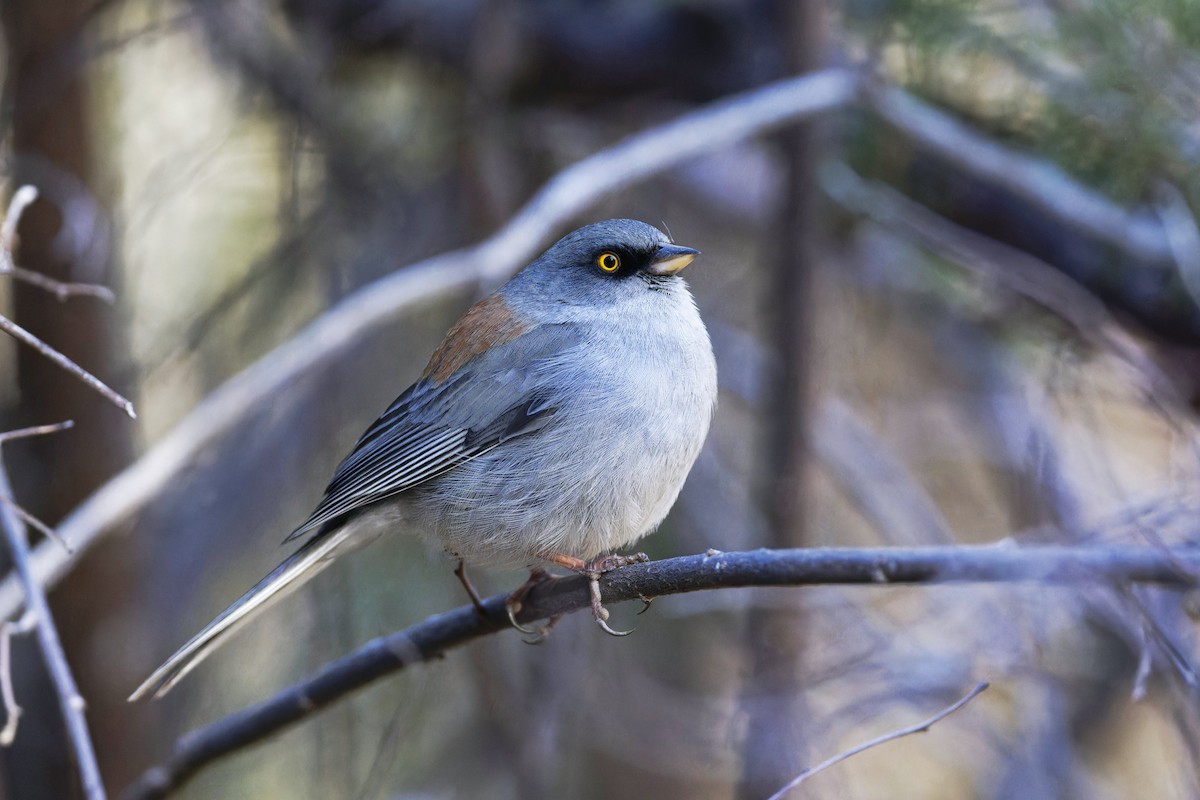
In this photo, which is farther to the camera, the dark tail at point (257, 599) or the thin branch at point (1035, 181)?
the thin branch at point (1035, 181)

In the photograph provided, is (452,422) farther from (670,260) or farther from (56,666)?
(56,666)

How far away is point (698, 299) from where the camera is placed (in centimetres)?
537

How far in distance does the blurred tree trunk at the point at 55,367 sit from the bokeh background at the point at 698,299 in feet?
0.04

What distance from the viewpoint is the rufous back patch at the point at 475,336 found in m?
3.40

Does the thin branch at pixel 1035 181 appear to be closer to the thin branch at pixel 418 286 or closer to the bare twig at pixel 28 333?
the thin branch at pixel 418 286

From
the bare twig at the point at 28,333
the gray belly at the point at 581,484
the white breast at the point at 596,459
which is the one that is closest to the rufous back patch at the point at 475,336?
the white breast at the point at 596,459

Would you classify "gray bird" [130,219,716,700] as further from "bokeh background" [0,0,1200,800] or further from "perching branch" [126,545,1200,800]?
"bokeh background" [0,0,1200,800]

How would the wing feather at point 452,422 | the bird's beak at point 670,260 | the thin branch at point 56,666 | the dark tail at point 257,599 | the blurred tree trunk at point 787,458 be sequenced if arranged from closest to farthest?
the thin branch at point 56,666
the dark tail at point 257,599
the wing feather at point 452,422
the bird's beak at point 670,260
the blurred tree trunk at point 787,458

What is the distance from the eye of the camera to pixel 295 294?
4.89m

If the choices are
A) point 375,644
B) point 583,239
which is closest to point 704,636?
point 583,239

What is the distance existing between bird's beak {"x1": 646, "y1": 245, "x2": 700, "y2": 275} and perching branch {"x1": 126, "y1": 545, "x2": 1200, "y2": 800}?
40.4 inches

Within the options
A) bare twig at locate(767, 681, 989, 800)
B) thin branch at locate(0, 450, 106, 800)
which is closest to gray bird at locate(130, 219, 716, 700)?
thin branch at locate(0, 450, 106, 800)

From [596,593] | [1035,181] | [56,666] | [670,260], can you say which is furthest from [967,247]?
[56,666]

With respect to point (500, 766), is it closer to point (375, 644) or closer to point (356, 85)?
point (375, 644)
